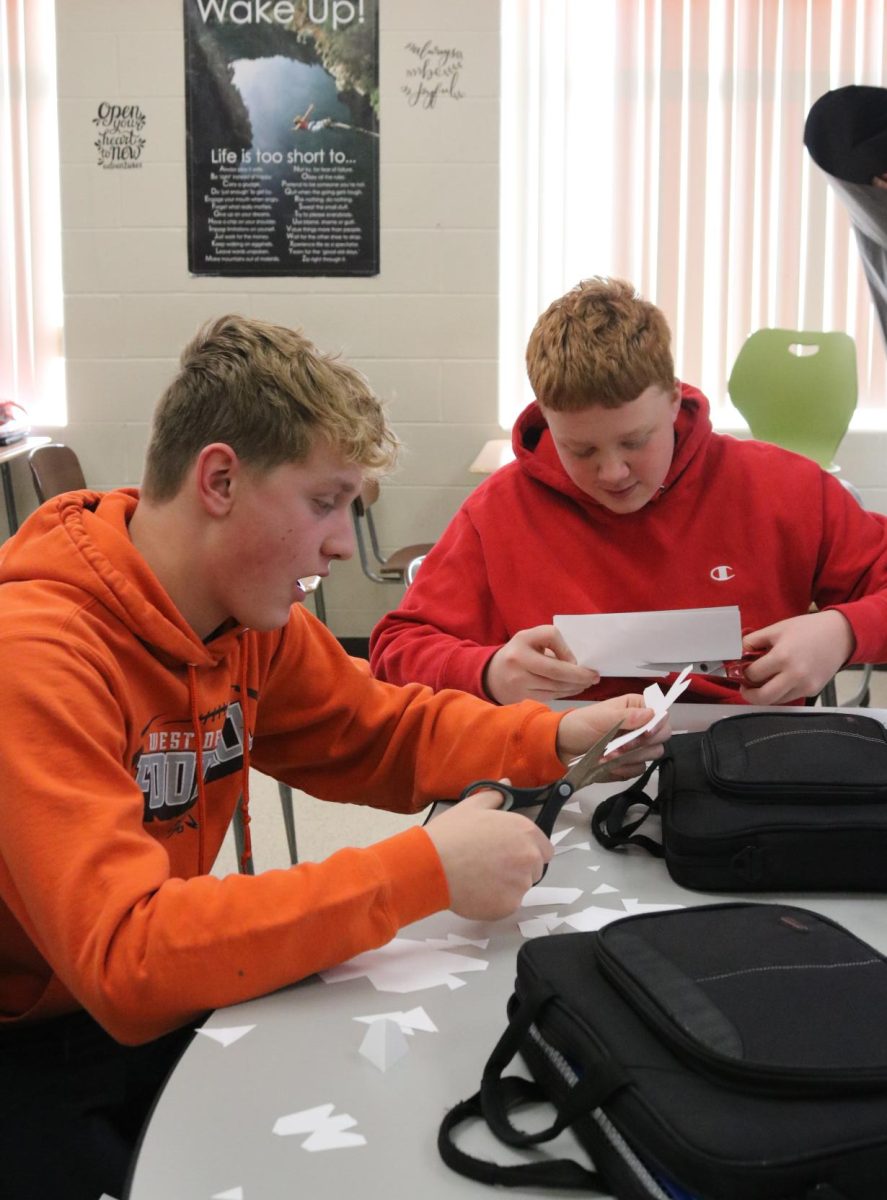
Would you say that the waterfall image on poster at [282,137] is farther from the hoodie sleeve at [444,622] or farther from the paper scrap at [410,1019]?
the paper scrap at [410,1019]

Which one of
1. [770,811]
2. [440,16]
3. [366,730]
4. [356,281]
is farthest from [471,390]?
[770,811]

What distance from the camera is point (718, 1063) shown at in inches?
26.8

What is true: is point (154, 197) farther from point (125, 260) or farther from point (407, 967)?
point (407, 967)

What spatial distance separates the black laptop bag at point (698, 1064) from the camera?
0.63 meters

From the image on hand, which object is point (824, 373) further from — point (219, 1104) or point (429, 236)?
point (219, 1104)

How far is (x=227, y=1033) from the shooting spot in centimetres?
86

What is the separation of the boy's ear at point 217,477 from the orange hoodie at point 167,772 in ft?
0.27

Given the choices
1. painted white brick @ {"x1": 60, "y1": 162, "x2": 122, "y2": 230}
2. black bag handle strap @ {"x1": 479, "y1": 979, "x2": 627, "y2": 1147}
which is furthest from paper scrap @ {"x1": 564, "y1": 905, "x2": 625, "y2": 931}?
painted white brick @ {"x1": 60, "y1": 162, "x2": 122, "y2": 230}

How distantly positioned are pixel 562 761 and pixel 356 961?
42cm

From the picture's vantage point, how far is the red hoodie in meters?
1.81

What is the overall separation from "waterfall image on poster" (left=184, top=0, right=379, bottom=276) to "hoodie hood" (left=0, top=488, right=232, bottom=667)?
358 centimetres

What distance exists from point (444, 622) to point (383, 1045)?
1007 mm

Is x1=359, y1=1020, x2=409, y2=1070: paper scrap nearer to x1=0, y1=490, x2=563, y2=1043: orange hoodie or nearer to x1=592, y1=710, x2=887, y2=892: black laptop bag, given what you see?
x1=0, y1=490, x2=563, y2=1043: orange hoodie

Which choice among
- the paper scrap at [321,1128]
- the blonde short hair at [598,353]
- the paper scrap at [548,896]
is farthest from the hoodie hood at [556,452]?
the paper scrap at [321,1128]
